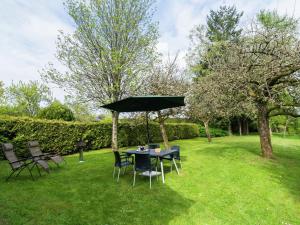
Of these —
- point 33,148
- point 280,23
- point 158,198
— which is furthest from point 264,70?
point 280,23

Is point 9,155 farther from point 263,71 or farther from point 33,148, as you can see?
point 263,71

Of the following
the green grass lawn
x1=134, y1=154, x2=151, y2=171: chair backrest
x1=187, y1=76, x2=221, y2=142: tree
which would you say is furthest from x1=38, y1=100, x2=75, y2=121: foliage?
x1=134, y1=154, x2=151, y2=171: chair backrest

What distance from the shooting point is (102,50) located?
33.8ft

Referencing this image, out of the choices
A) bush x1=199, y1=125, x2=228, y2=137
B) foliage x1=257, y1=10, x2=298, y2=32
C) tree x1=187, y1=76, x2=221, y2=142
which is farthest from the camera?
bush x1=199, y1=125, x2=228, y2=137

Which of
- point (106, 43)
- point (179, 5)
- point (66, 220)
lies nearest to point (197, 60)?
point (179, 5)

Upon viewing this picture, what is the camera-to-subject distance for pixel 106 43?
34.6 ft

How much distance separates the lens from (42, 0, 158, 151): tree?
33.7 feet

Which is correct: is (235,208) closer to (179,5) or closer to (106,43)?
(106,43)

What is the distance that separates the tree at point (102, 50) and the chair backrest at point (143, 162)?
610cm

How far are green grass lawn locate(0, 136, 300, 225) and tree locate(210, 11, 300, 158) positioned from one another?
2553 mm

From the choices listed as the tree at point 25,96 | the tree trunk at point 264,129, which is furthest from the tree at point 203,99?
the tree at point 25,96

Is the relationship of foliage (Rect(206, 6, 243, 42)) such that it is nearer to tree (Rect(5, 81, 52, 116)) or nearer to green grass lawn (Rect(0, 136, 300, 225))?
green grass lawn (Rect(0, 136, 300, 225))

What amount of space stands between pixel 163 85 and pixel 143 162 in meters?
6.95

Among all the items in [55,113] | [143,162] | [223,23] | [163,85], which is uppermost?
[223,23]
